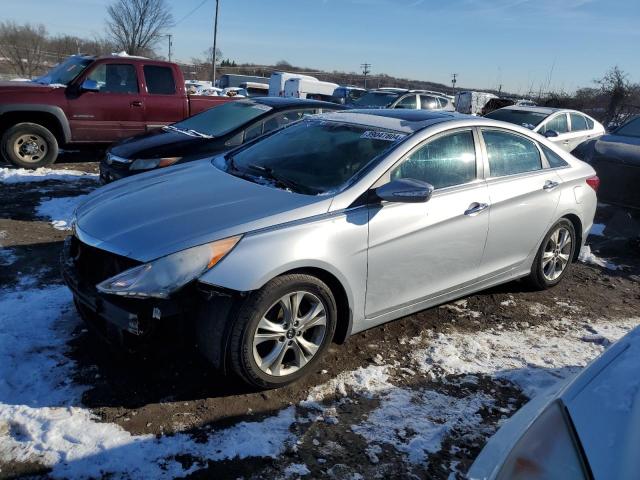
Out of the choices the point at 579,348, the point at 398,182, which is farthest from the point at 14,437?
the point at 579,348

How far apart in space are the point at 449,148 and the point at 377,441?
2198mm

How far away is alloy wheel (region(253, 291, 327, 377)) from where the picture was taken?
301 cm

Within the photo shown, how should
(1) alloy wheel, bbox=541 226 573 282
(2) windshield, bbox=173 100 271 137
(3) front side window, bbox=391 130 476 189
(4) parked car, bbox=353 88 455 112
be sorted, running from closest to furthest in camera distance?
(3) front side window, bbox=391 130 476 189 → (1) alloy wheel, bbox=541 226 573 282 → (2) windshield, bbox=173 100 271 137 → (4) parked car, bbox=353 88 455 112

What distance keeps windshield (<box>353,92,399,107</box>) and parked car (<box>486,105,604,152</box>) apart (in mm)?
4560

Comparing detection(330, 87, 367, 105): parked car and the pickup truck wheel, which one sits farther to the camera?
detection(330, 87, 367, 105): parked car

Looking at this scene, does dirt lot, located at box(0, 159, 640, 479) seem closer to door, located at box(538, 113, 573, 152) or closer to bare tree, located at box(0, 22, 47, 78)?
door, located at box(538, 113, 573, 152)

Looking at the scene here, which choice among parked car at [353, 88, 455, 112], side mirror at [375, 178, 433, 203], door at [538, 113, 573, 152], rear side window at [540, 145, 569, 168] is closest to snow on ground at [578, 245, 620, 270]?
rear side window at [540, 145, 569, 168]

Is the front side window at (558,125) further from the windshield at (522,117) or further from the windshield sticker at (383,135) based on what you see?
the windshield sticker at (383,135)

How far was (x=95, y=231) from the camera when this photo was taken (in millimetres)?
3135

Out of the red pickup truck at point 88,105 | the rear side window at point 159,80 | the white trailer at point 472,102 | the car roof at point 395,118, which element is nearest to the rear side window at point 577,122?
the red pickup truck at point 88,105

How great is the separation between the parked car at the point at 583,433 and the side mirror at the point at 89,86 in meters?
8.43

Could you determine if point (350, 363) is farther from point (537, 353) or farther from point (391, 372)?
point (537, 353)

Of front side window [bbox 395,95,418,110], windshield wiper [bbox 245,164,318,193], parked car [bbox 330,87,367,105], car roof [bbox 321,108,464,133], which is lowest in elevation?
windshield wiper [bbox 245,164,318,193]

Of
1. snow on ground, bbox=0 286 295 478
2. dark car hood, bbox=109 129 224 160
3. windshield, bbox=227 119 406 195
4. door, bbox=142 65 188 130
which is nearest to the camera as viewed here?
snow on ground, bbox=0 286 295 478
